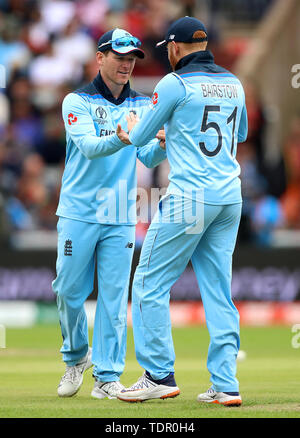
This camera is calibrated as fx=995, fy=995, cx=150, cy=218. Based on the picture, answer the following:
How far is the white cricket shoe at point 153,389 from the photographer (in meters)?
6.94

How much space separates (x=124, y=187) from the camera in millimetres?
7637

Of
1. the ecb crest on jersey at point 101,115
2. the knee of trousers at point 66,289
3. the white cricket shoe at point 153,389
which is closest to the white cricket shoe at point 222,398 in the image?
the white cricket shoe at point 153,389

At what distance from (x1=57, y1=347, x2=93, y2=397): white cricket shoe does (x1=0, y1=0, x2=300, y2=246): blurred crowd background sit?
282 inches

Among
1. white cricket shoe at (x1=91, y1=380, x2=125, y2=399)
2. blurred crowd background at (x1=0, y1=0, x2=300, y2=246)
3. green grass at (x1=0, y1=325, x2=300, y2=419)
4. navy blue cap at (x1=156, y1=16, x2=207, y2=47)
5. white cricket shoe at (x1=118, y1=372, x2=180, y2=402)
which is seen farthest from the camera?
blurred crowd background at (x1=0, y1=0, x2=300, y2=246)

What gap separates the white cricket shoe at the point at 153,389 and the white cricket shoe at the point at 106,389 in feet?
1.20

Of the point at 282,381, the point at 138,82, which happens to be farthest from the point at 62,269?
the point at 138,82

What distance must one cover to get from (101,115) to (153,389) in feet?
6.98

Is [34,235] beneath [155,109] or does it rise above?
beneath

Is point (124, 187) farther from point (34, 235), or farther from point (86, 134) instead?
point (34, 235)

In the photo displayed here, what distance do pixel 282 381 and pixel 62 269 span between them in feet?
7.14

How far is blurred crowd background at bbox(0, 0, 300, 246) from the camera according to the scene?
15320 mm

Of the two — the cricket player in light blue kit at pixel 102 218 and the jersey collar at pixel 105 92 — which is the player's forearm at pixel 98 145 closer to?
the cricket player in light blue kit at pixel 102 218

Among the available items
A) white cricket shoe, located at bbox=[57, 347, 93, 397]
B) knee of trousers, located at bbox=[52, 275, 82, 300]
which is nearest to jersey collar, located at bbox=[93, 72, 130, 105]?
knee of trousers, located at bbox=[52, 275, 82, 300]

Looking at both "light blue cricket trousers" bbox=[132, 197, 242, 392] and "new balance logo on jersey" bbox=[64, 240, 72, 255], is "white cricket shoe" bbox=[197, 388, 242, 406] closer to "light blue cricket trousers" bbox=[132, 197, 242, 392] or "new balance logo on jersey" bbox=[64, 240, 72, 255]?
"light blue cricket trousers" bbox=[132, 197, 242, 392]
